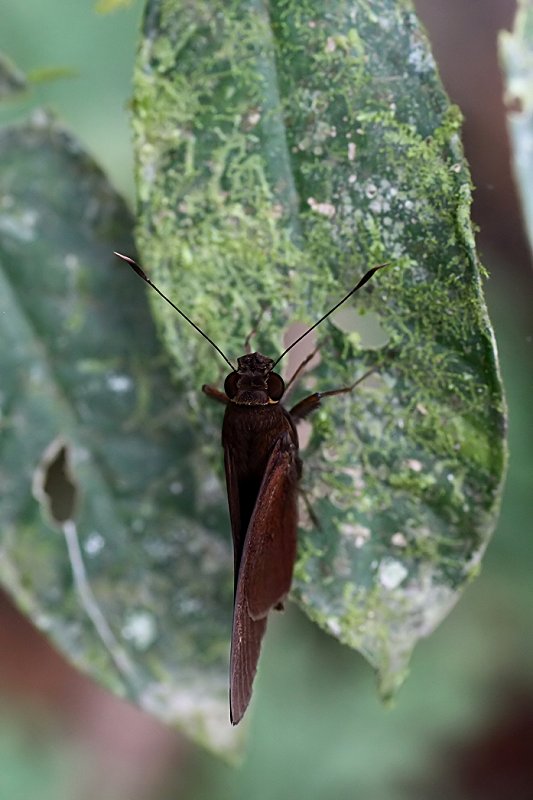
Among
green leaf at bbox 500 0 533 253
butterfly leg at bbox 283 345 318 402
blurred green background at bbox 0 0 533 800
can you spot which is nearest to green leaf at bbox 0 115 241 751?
butterfly leg at bbox 283 345 318 402

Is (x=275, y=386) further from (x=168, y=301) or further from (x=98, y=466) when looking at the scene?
(x=98, y=466)

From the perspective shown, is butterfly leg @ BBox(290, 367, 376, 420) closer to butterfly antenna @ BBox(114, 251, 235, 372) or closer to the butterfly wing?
the butterfly wing

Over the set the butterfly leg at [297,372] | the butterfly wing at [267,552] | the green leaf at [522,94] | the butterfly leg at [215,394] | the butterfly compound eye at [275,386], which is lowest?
the butterfly wing at [267,552]

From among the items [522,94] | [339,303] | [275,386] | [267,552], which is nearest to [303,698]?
[267,552]

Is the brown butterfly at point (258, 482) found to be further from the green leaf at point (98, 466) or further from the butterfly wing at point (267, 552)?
the green leaf at point (98, 466)

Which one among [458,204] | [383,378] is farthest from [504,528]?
[458,204]

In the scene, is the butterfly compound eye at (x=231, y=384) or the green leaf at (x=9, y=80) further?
the green leaf at (x=9, y=80)

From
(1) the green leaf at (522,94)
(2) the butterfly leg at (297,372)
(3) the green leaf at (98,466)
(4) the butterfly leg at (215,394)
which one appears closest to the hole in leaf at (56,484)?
(3) the green leaf at (98,466)
